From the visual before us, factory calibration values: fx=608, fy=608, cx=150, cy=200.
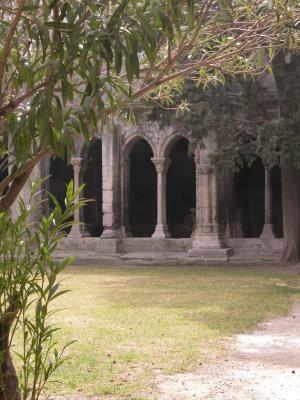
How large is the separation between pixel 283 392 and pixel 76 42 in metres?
2.92

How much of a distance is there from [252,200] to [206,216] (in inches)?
252

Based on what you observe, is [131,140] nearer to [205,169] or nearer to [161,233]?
[205,169]

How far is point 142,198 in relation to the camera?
22969 millimetres

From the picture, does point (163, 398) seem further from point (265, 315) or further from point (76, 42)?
point (265, 315)

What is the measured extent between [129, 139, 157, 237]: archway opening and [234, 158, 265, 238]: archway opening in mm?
3382

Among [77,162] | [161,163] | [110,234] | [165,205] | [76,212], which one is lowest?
[110,234]

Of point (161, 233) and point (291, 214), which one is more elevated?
point (291, 214)

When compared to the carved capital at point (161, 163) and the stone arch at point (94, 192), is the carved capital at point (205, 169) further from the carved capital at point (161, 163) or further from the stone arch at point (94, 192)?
the stone arch at point (94, 192)

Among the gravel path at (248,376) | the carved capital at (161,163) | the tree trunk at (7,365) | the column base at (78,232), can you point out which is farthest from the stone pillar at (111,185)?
the tree trunk at (7,365)

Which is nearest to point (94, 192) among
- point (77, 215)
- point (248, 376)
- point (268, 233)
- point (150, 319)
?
point (77, 215)

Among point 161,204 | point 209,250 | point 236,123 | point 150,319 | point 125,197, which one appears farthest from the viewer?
point 125,197

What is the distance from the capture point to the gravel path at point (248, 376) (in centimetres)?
409

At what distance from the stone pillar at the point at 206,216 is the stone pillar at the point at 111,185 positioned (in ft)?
8.37

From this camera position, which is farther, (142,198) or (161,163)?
(142,198)
